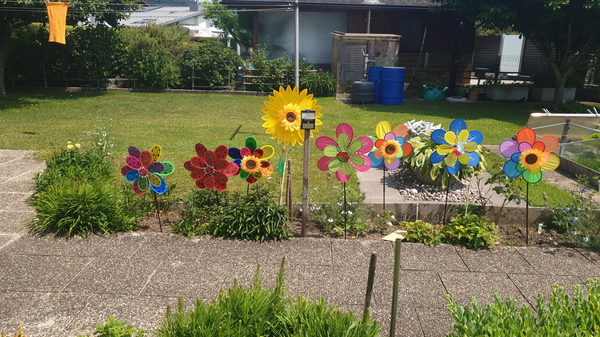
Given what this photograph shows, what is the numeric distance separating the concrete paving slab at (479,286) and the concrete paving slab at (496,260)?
14 cm

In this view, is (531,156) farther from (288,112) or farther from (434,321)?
(288,112)

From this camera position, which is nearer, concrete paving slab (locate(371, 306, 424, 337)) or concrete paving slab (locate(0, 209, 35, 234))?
concrete paving slab (locate(371, 306, 424, 337))

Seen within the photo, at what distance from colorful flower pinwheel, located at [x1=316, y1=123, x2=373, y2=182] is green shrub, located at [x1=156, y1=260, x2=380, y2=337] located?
234 centimetres

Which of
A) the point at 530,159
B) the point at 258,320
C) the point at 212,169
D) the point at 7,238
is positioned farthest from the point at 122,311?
the point at 530,159

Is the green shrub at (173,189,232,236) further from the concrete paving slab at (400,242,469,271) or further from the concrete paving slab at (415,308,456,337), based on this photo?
the concrete paving slab at (415,308,456,337)

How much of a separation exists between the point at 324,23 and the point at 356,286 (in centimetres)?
2189

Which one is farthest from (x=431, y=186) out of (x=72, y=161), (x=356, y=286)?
(x=72, y=161)

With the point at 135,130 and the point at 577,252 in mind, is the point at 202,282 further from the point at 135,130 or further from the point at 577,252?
the point at 135,130

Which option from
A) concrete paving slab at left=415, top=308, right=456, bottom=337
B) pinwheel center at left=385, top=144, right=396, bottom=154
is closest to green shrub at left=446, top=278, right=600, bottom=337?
concrete paving slab at left=415, top=308, right=456, bottom=337

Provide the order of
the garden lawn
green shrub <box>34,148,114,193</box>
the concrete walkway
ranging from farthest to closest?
the garden lawn < green shrub <box>34,148,114,193</box> < the concrete walkway

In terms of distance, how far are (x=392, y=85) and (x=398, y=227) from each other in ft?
37.0

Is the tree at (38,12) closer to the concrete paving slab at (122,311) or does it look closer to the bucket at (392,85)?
the bucket at (392,85)

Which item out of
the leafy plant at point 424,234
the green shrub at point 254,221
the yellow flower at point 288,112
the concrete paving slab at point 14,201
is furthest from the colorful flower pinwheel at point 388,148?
the concrete paving slab at point 14,201

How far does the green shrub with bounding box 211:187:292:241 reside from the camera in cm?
534
